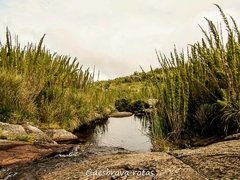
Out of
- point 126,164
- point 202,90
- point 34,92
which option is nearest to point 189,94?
point 202,90

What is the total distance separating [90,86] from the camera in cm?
1678

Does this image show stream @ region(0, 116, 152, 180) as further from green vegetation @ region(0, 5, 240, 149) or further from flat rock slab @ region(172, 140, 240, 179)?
flat rock slab @ region(172, 140, 240, 179)

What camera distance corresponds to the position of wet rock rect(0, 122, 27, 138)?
288 inches

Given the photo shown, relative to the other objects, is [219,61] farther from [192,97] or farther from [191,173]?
[191,173]

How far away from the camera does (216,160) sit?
4156 mm

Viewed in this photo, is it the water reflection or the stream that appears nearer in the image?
the stream

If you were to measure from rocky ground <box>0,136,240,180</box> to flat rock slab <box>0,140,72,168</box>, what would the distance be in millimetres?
680

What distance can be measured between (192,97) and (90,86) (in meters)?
9.91

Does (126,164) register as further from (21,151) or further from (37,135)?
(37,135)

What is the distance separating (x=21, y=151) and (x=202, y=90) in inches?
138

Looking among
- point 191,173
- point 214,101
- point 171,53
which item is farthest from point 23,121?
point 191,173

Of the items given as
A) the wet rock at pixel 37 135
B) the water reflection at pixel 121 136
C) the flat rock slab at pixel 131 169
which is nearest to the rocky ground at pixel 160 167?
the flat rock slab at pixel 131 169

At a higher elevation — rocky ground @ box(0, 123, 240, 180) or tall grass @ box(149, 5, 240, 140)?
tall grass @ box(149, 5, 240, 140)

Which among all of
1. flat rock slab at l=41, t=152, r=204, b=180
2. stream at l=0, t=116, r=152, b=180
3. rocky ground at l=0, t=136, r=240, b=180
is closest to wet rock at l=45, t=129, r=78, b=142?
stream at l=0, t=116, r=152, b=180
